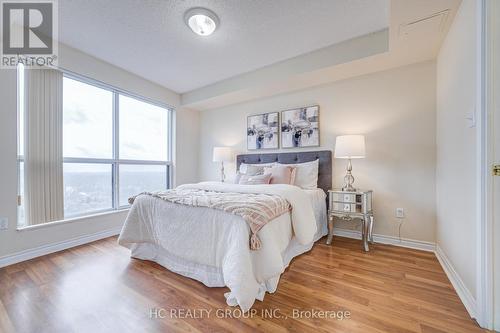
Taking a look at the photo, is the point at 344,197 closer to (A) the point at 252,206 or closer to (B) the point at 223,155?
(A) the point at 252,206

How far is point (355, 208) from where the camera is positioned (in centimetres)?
247

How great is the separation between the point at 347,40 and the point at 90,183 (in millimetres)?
3823

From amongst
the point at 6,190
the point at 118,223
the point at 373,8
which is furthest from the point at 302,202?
the point at 6,190

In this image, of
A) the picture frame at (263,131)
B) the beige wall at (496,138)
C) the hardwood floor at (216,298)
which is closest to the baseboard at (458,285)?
the hardwood floor at (216,298)

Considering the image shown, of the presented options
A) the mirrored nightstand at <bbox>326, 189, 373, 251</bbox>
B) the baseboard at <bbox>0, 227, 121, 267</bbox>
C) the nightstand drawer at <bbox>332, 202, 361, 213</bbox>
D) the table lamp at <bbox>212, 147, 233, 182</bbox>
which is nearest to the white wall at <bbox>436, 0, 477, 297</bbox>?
the mirrored nightstand at <bbox>326, 189, 373, 251</bbox>

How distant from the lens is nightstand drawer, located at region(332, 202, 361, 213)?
247 cm

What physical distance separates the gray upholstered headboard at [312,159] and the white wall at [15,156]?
2.19m

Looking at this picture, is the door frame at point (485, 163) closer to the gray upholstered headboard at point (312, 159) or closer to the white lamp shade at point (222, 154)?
the gray upholstered headboard at point (312, 159)

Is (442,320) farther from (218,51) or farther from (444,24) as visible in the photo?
(218,51)

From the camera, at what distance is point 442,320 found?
1.32m

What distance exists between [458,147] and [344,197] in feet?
3.73

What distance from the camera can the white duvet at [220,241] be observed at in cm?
142

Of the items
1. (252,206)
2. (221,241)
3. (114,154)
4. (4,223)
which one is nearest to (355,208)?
(252,206)

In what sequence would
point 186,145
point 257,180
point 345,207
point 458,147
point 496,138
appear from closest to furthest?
1. point 496,138
2. point 458,147
3. point 345,207
4. point 257,180
5. point 186,145
